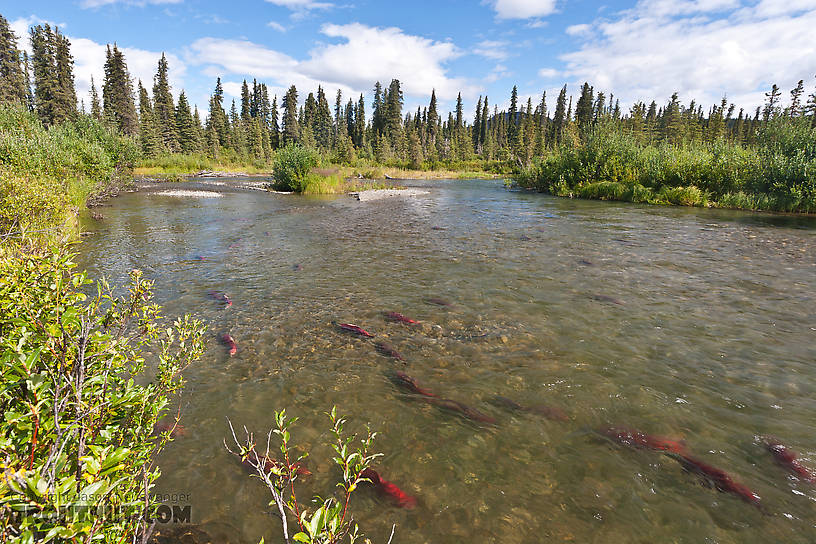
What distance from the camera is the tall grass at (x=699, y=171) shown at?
21.4 m

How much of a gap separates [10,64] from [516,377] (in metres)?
84.5

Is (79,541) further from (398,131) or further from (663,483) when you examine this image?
(398,131)

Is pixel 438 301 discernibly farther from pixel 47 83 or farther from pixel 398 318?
pixel 47 83

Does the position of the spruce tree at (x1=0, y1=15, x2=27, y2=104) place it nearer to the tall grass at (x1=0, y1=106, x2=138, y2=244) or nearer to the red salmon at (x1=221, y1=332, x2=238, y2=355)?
the tall grass at (x1=0, y1=106, x2=138, y2=244)

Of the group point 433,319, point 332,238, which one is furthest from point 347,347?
point 332,238

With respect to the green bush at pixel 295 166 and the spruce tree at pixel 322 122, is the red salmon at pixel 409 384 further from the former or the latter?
the spruce tree at pixel 322 122

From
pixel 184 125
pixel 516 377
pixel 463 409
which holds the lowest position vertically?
pixel 463 409

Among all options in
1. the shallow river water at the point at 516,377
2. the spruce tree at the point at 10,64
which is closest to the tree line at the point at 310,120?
the spruce tree at the point at 10,64

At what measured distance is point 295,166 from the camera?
34531 millimetres

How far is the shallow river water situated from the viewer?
365 centimetres

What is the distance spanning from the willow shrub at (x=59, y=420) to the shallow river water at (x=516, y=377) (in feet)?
5.48

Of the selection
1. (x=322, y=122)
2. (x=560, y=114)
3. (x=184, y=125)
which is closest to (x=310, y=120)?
(x=322, y=122)

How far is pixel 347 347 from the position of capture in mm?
6773

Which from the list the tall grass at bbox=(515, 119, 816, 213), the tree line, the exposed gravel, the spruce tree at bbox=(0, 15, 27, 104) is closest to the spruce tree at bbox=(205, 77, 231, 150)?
the tree line
